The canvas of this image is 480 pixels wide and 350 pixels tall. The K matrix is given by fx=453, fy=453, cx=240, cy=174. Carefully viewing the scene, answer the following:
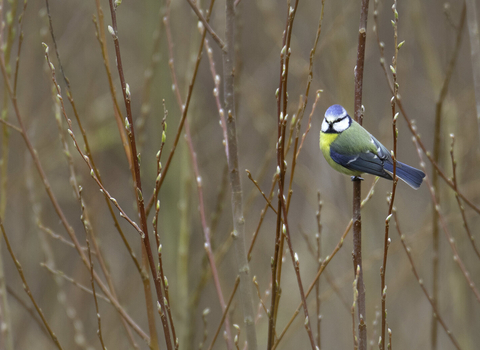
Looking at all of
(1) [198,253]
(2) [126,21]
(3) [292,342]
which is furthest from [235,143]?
(3) [292,342]

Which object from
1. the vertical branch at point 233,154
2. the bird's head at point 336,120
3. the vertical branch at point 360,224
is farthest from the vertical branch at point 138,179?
the bird's head at point 336,120

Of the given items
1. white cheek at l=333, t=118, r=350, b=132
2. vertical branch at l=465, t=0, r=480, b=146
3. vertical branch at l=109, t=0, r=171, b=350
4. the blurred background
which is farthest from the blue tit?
vertical branch at l=109, t=0, r=171, b=350

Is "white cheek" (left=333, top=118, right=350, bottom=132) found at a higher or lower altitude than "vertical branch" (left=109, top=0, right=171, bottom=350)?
higher

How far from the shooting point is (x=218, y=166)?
18.6 ft

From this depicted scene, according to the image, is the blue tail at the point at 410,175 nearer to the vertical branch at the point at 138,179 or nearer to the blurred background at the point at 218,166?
the blurred background at the point at 218,166

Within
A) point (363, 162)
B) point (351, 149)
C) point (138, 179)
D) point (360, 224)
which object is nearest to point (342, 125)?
point (351, 149)

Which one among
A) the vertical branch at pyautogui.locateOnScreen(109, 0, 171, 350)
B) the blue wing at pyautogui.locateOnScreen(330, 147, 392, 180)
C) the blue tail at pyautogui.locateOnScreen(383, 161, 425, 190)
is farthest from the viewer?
the blue wing at pyautogui.locateOnScreen(330, 147, 392, 180)

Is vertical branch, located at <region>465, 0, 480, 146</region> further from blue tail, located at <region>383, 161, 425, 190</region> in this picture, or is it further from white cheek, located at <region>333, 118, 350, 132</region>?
white cheek, located at <region>333, 118, 350, 132</region>

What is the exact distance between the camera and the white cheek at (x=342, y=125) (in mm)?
2834

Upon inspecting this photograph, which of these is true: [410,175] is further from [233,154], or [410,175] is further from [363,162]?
[233,154]

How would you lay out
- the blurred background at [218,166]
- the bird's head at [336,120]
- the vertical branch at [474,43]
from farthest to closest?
the blurred background at [218,166] → the bird's head at [336,120] → the vertical branch at [474,43]

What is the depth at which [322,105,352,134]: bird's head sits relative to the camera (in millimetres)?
2773

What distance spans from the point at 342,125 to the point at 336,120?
2.5 inches

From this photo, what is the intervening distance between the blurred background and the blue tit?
1.89 feet
